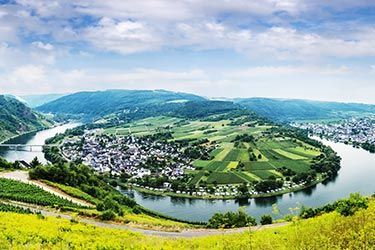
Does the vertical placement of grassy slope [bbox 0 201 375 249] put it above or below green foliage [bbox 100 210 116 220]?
above

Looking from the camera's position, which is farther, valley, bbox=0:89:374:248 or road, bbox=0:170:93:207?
road, bbox=0:170:93:207

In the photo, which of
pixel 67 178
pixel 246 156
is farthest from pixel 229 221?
pixel 246 156

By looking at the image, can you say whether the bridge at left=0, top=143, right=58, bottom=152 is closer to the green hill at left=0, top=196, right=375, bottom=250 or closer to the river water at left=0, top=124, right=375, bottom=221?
the river water at left=0, top=124, right=375, bottom=221

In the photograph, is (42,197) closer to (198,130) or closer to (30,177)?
(30,177)

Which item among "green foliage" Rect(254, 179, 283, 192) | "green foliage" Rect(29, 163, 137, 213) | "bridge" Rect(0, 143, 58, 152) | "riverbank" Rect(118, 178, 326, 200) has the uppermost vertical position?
"green foliage" Rect(29, 163, 137, 213)

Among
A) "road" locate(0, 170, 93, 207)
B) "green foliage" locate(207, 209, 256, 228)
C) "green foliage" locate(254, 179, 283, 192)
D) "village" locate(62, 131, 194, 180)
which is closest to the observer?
"green foliage" locate(207, 209, 256, 228)

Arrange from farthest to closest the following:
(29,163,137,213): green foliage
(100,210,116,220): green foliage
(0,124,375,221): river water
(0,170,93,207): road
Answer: (0,124,375,221): river water → (29,163,137,213): green foliage → (0,170,93,207): road → (100,210,116,220): green foliage

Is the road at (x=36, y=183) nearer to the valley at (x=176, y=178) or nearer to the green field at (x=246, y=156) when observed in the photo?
the valley at (x=176, y=178)

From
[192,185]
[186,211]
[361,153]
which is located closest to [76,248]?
[186,211]

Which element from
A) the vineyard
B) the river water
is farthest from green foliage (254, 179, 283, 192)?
the vineyard
